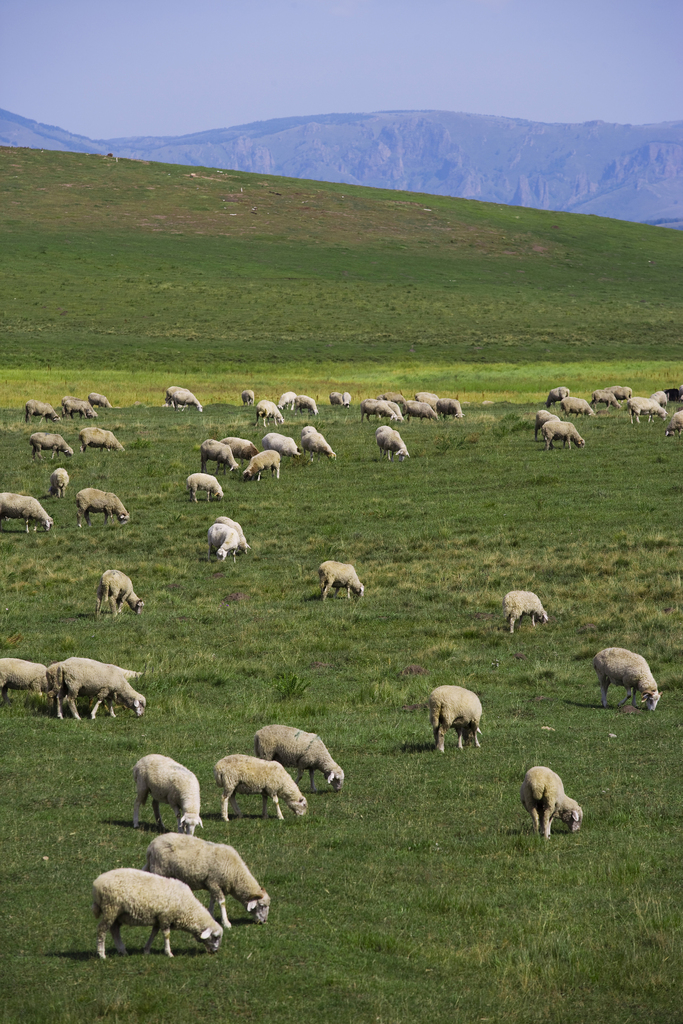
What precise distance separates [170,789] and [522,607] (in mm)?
11629

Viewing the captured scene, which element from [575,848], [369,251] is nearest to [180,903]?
[575,848]

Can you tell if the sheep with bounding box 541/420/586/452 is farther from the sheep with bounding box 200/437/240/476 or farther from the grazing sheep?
the grazing sheep

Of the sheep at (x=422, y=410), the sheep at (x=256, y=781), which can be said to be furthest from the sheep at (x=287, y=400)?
the sheep at (x=256, y=781)

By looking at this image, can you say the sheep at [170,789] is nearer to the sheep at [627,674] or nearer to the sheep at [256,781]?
the sheep at [256,781]

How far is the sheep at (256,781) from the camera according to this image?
11688 millimetres

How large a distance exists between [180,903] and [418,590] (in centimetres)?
1593

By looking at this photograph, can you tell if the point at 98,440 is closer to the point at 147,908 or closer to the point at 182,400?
the point at 182,400

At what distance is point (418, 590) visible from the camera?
24.0 metres

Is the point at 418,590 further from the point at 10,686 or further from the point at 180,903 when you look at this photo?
the point at 180,903

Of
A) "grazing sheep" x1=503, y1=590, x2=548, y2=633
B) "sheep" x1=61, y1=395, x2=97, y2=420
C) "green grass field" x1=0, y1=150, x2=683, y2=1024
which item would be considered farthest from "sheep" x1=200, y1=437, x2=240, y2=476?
"grazing sheep" x1=503, y1=590, x2=548, y2=633

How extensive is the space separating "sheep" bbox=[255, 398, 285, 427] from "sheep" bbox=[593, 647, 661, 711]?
27.8 meters

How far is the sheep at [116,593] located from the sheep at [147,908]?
14.0 metres

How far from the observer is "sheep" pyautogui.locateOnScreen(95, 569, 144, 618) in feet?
72.9

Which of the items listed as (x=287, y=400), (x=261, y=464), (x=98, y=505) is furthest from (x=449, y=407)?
(x=98, y=505)
